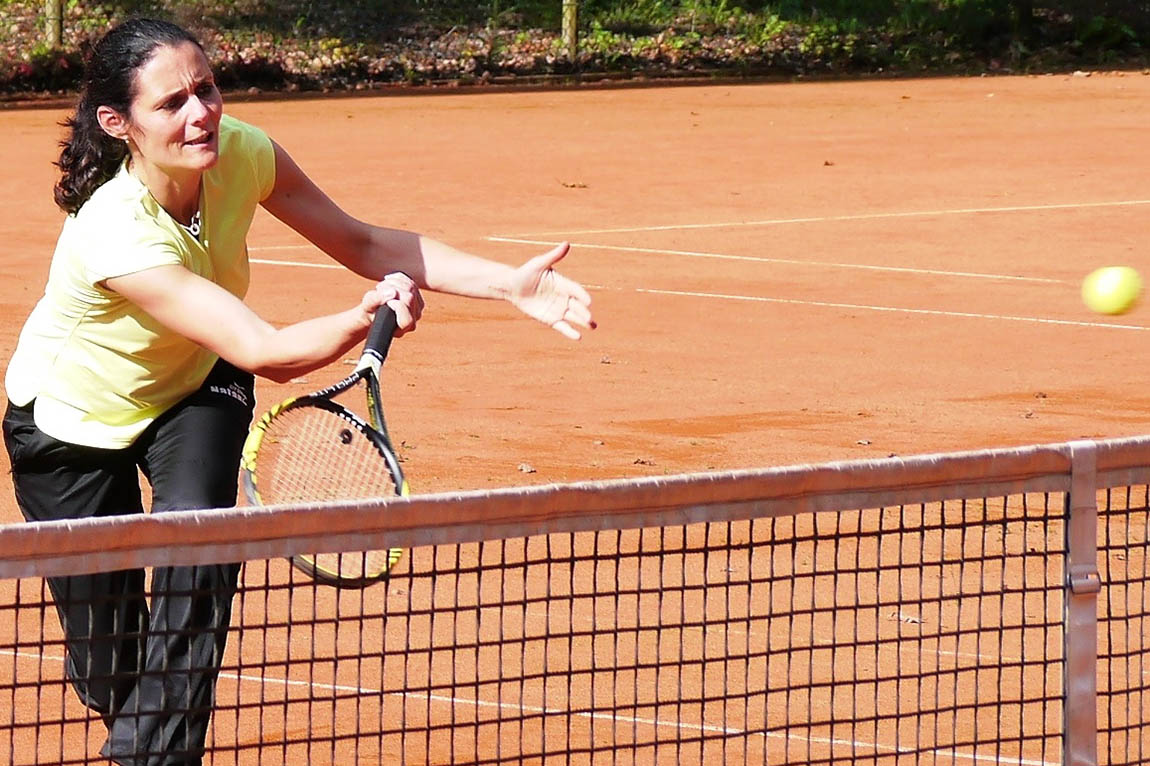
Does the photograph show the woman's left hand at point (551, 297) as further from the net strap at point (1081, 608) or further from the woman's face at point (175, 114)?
the net strap at point (1081, 608)

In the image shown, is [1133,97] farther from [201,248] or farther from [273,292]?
[201,248]

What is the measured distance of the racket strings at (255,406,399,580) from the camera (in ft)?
13.8

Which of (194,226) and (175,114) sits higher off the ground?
(175,114)

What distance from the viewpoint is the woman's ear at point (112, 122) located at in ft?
13.4

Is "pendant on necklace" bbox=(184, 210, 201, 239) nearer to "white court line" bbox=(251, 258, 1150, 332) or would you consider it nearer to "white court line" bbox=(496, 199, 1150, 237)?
"white court line" bbox=(251, 258, 1150, 332)

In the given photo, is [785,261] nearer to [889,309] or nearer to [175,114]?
[889,309]

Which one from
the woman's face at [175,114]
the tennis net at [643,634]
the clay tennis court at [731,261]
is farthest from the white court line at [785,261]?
the woman's face at [175,114]

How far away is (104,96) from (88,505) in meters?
0.79

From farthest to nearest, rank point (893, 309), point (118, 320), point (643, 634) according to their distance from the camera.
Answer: point (893, 309)
point (643, 634)
point (118, 320)

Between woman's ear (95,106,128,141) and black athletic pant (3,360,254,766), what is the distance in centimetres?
49

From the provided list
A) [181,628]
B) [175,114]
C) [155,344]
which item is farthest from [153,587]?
[175,114]

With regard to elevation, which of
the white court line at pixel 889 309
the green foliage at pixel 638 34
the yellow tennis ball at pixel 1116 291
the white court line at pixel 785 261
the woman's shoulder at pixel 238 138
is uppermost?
the woman's shoulder at pixel 238 138

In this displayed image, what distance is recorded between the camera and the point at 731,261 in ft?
45.1

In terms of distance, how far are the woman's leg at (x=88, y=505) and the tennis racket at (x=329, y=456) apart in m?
0.26
